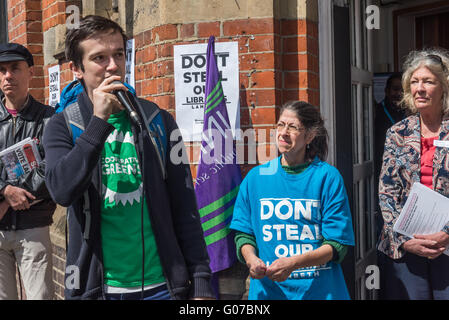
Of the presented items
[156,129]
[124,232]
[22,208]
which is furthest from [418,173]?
[22,208]

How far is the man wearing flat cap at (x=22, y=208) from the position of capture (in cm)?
337

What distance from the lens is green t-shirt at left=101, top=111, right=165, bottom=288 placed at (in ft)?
6.09

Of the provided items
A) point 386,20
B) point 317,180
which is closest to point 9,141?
point 317,180

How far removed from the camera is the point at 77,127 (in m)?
1.89

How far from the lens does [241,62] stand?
340 centimetres

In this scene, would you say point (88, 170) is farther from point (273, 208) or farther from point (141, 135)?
point (273, 208)

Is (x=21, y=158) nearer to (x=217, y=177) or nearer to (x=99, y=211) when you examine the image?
(x=217, y=177)

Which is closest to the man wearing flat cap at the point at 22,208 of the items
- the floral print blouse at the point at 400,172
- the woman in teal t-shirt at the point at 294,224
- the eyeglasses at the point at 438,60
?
the woman in teal t-shirt at the point at 294,224

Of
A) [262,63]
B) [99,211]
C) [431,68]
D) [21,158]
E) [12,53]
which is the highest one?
[12,53]

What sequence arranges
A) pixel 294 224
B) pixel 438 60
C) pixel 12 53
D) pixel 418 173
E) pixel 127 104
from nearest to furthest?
1. pixel 127 104
2. pixel 294 224
3. pixel 418 173
4. pixel 438 60
5. pixel 12 53

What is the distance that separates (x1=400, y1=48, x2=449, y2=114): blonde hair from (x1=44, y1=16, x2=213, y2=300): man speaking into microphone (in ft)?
5.68

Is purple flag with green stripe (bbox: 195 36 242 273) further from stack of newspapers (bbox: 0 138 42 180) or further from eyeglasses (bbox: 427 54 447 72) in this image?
eyeglasses (bbox: 427 54 447 72)

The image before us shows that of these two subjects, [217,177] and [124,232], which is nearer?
[124,232]

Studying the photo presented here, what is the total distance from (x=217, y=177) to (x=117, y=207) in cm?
135
